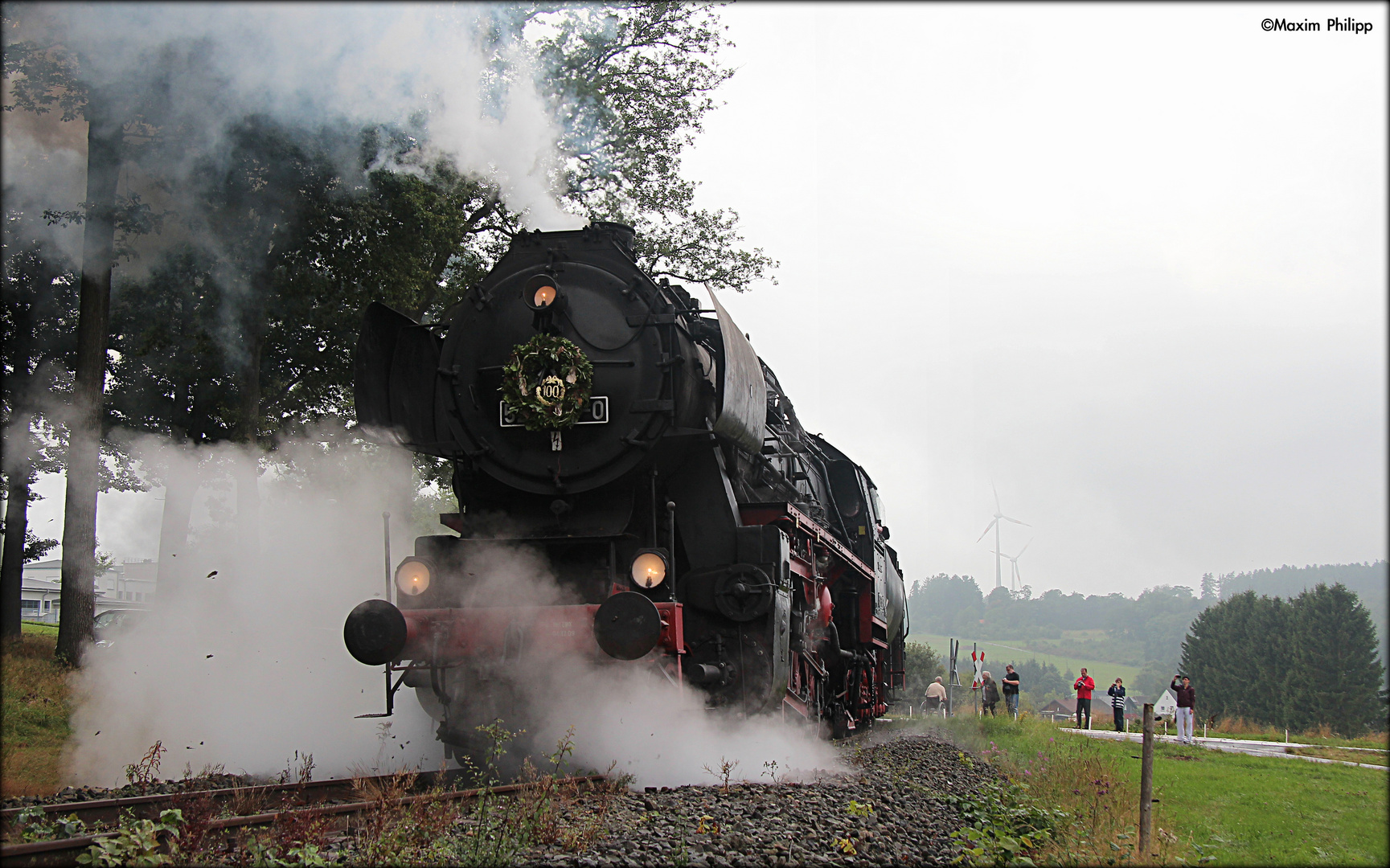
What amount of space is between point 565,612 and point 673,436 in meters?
1.51

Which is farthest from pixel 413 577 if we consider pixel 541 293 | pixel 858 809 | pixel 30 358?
pixel 30 358

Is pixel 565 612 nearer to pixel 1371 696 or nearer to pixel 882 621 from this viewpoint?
pixel 882 621

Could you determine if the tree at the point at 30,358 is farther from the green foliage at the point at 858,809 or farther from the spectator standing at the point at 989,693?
the spectator standing at the point at 989,693

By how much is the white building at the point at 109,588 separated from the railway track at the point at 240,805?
5.51 meters

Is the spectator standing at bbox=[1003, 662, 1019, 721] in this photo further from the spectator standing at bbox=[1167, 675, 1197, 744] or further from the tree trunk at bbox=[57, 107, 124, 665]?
the tree trunk at bbox=[57, 107, 124, 665]

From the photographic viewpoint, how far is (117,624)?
9797mm

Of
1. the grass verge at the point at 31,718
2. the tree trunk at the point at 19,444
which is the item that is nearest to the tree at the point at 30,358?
the tree trunk at the point at 19,444

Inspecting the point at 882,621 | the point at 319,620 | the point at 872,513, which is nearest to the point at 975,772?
the point at 882,621

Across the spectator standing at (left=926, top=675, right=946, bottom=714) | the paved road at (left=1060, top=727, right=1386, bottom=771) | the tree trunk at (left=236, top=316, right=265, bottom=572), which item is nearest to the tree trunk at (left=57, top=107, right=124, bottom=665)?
the tree trunk at (left=236, top=316, right=265, bottom=572)

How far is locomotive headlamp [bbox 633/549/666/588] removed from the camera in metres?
6.53

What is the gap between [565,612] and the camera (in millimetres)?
6105

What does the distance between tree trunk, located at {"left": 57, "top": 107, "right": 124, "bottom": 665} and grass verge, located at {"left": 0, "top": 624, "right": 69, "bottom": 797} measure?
1.29 m

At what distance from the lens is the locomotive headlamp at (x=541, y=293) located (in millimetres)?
6934

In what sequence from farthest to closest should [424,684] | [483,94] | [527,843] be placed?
[483,94] → [424,684] → [527,843]
